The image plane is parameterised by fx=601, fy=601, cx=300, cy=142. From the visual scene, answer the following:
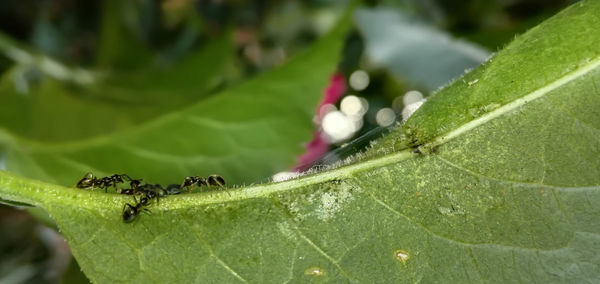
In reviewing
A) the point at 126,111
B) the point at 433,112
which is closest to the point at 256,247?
the point at 433,112

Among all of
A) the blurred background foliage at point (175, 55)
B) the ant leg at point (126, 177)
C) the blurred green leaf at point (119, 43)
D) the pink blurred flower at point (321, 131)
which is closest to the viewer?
the ant leg at point (126, 177)

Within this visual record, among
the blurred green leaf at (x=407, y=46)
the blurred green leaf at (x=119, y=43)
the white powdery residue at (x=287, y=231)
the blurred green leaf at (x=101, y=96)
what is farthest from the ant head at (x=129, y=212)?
the blurred green leaf at (x=119, y=43)

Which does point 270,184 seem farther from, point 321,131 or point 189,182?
point 321,131

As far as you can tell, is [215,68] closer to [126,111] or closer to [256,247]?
[126,111]

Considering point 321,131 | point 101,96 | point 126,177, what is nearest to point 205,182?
point 126,177

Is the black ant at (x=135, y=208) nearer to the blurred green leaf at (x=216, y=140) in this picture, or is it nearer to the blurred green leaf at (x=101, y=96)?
the blurred green leaf at (x=216, y=140)

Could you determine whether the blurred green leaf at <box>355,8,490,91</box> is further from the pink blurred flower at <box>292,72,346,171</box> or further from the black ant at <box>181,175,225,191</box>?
the black ant at <box>181,175,225,191</box>
